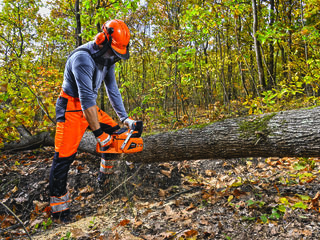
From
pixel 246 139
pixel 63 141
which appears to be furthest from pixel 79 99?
pixel 246 139

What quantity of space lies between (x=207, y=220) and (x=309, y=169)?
1.83 metres

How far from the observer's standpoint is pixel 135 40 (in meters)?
7.96

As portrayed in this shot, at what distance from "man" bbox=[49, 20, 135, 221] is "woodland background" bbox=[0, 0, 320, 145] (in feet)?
4.15

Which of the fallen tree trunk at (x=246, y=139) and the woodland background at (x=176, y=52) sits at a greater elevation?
the woodland background at (x=176, y=52)

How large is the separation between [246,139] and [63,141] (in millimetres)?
2339

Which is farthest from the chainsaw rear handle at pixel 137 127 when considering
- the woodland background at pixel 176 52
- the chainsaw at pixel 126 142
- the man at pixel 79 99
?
the woodland background at pixel 176 52

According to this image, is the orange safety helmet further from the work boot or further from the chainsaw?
the work boot

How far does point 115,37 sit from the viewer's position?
8.35 ft

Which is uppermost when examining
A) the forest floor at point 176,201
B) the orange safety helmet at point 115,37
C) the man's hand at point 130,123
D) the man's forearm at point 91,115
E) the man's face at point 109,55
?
the orange safety helmet at point 115,37

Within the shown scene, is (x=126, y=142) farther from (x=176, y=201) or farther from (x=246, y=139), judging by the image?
(x=246, y=139)

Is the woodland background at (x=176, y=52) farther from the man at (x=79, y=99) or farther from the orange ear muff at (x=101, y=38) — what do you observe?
the orange ear muff at (x=101, y=38)

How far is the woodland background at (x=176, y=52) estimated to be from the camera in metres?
4.04

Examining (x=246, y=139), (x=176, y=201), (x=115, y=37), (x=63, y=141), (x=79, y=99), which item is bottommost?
(x=176, y=201)

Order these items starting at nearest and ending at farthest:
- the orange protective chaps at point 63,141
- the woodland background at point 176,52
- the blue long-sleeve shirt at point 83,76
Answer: the blue long-sleeve shirt at point 83,76 < the orange protective chaps at point 63,141 < the woodland background at point 176,52
